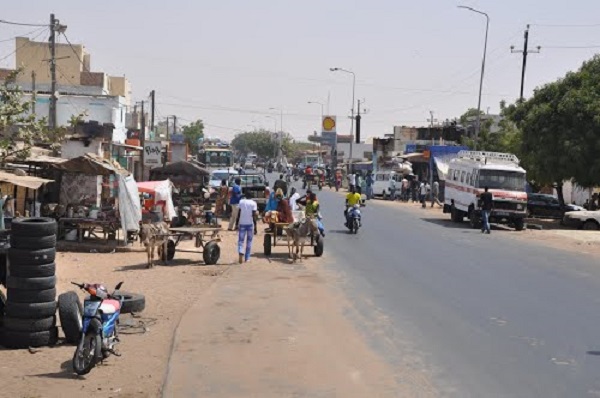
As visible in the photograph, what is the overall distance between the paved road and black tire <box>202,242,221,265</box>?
276cm

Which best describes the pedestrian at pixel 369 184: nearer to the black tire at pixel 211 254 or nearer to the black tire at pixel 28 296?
the black tire at pixel 211 254

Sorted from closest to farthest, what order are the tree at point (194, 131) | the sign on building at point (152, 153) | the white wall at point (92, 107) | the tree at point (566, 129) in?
the tree at point (566, 129) → the sign on building at point (152, 153) → the white wall at point (92, 107) → the tree at point (194, 131)

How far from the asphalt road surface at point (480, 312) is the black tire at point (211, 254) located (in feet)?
8.73

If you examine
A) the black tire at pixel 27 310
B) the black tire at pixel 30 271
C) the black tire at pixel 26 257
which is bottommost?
the black tire at pixel 27 310

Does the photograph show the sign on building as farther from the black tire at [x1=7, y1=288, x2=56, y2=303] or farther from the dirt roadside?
the black tire at [x1=7, y1=288, x2=56, y2=303]

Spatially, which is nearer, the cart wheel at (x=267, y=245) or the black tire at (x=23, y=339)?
the black tire at (x=23, y=339)

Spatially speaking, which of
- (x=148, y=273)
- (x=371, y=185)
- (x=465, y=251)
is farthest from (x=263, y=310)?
(x=371, y=185)

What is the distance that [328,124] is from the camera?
10288 centimetres

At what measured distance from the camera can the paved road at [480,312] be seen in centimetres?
866

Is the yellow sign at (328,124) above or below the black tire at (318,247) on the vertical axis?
above

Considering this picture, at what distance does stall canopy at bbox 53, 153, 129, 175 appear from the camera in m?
20.7

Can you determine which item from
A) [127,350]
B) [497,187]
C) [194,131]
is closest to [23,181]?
[127,350]

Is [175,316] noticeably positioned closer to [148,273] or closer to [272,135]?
[148,273]

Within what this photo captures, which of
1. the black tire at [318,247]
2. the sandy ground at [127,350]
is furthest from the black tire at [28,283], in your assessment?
the black tire at [318,247]
